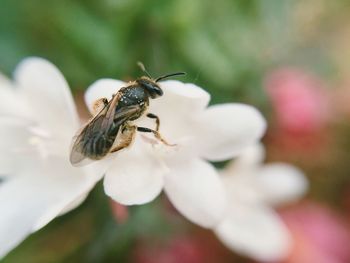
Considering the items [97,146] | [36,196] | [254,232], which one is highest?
[97,146]

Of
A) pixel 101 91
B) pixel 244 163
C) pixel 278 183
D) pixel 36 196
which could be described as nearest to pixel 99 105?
pixel 101 91

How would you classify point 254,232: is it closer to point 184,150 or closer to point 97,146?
point 184,150

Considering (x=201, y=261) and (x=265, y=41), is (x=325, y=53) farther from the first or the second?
(x=201, y=261)

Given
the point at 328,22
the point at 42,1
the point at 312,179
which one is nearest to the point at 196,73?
the point at 42,1

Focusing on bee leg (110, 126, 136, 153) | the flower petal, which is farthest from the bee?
the flower petal

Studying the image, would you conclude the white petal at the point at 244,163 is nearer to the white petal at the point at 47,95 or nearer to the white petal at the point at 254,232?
the white petal at the point at 254,232

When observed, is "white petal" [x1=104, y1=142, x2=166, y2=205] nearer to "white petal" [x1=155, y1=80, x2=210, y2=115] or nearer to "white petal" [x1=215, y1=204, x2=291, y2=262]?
"white petal" [x1=155, y1=80, x2=210, y2=115]
